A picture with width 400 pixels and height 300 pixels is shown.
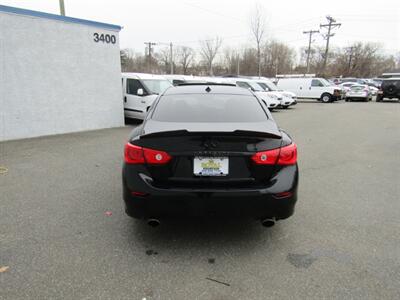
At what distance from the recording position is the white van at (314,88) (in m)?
24.8

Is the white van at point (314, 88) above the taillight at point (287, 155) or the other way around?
the other way around

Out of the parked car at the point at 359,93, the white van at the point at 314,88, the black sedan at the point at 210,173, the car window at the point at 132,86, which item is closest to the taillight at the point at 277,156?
the black sedan at the point at 210,173

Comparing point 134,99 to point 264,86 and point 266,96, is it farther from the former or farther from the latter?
point 264,86

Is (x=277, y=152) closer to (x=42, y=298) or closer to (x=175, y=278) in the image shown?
(x=175, y=278)

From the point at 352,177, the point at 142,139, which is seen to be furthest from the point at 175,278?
the point at 352,177

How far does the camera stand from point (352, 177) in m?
5.59

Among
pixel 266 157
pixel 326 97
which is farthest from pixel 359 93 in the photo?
pixel 266 157

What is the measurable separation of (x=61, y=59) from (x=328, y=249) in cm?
911

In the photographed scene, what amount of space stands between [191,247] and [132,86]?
32.5 feet

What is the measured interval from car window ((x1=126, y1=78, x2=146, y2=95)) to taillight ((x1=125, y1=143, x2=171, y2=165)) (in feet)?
31.0

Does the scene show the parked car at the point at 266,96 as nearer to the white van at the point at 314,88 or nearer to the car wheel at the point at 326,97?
the white van at the point at 314,88

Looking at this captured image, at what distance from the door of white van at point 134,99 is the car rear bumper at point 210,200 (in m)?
8.97

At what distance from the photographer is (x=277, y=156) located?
2.88 meters

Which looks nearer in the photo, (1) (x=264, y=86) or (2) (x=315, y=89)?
(1) (x=264, y=86)
